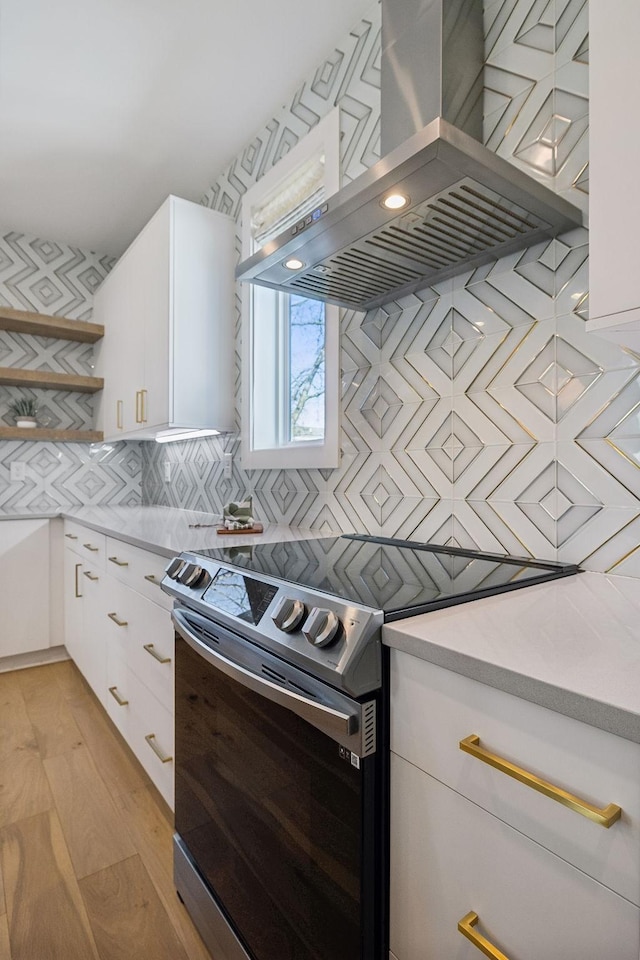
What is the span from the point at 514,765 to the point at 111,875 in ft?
4.65

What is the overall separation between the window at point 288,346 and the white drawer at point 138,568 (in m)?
0.65

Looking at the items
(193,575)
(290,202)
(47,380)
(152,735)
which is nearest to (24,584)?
(47,380)

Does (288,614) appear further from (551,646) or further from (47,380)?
(47,380)

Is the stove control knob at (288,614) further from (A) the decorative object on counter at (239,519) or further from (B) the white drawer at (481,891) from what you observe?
(A) the decorative object on counter at (239,519)

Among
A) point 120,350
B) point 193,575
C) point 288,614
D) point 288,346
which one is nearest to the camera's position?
point 288,614

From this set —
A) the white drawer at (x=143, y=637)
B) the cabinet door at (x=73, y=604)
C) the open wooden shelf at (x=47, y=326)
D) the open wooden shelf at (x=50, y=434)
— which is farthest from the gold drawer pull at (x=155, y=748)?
the open wooden shelf at (x=47, y=326)

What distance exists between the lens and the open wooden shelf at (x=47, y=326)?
3.08 m

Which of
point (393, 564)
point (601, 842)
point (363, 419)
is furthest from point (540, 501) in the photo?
point (601, 842)

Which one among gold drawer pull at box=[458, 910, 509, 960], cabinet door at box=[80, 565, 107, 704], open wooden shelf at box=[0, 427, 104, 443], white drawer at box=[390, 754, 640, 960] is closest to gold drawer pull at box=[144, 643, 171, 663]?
cabinet door at box=[80, 565, 107, 704]

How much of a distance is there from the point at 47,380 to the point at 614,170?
10.7ft

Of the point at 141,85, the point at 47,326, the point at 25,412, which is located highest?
the point at 141,85

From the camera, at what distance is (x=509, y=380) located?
128cm

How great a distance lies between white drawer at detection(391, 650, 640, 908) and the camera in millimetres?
497

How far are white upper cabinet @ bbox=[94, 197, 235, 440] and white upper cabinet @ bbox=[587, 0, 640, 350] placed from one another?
75.1 inches
